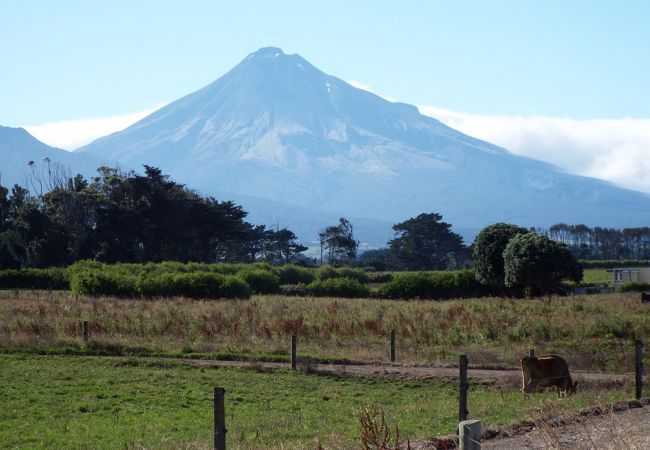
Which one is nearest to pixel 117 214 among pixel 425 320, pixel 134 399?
pixel 425 320

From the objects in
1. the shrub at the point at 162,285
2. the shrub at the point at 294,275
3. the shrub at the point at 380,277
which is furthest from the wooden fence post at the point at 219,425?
the shrub at the point at 380,277

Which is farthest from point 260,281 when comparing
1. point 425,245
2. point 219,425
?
point 425,245

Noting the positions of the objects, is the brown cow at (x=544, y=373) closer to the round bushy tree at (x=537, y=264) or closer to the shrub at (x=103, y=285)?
the shrub at (x=103, y=285)

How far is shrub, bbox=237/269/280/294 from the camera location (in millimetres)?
Result: 55812

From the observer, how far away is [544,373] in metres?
16.5

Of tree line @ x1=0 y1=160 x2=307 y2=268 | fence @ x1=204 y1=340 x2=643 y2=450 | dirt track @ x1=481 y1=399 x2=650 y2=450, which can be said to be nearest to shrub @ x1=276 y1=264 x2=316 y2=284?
tree line @ x1=0 y1=160 x2=307 y2=268

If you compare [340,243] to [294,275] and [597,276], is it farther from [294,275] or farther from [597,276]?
[294,275]

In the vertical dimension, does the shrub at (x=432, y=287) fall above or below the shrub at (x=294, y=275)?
below

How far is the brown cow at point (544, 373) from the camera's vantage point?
16438 mm

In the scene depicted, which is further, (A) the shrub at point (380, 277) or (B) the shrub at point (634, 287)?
(A) the shrub at point (380, 277)

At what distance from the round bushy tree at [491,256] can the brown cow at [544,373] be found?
42.2 meters

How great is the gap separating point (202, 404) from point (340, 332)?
12.3 m

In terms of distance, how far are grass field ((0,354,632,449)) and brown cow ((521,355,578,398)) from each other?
14.5 inches

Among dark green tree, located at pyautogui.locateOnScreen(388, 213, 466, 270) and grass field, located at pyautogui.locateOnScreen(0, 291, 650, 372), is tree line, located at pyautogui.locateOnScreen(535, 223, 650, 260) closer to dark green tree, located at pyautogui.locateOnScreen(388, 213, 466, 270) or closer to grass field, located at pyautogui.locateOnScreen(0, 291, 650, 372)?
dark green tree, located at pyautogui.locateOnScreen(388, 213, 466, 270)
